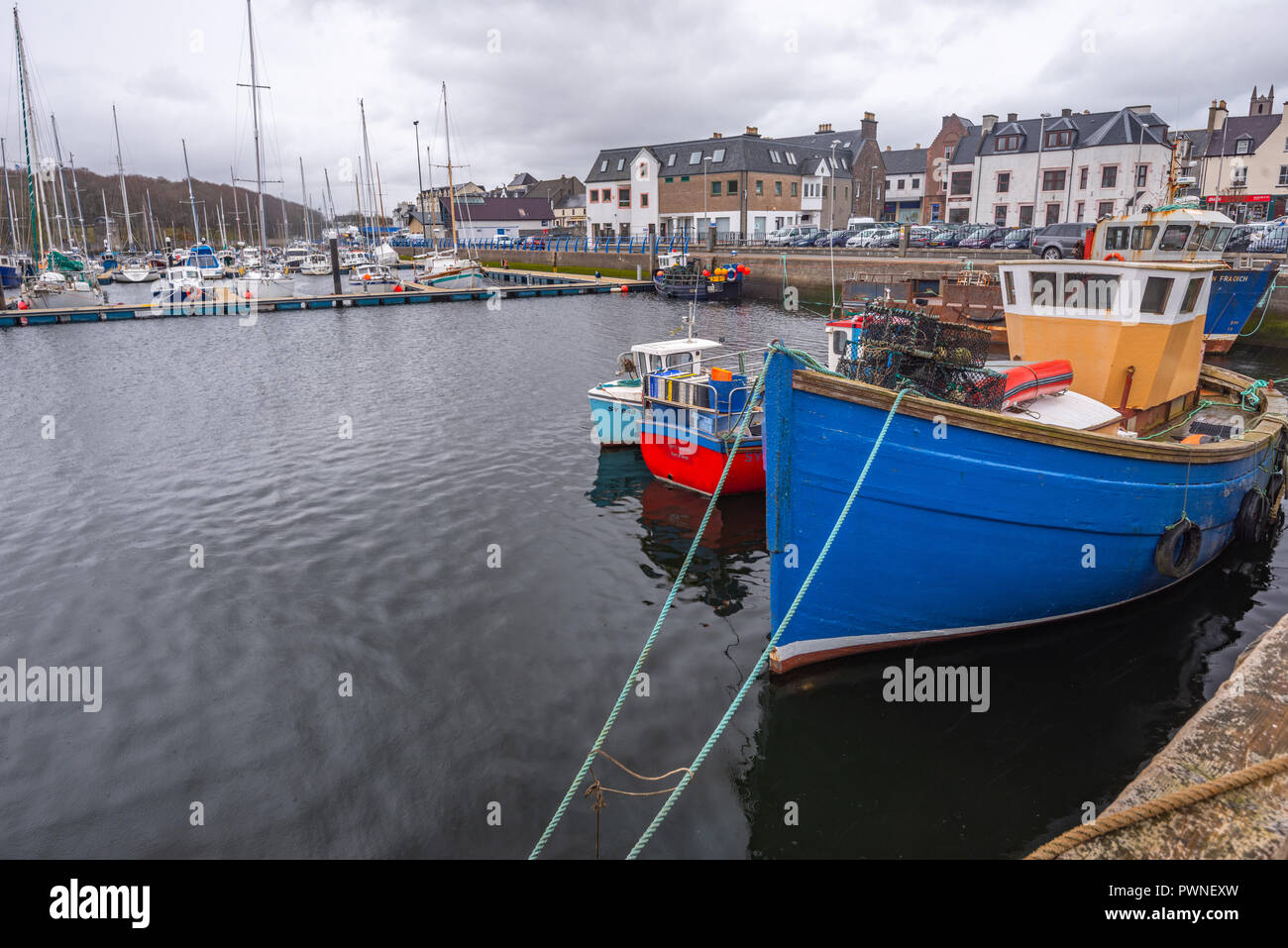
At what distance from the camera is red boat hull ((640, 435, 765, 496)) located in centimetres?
1566

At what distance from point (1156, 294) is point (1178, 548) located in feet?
12.5

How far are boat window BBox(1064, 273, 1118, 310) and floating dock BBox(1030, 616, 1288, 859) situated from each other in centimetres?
775

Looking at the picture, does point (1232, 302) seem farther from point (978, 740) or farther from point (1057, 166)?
point (1057, 166)

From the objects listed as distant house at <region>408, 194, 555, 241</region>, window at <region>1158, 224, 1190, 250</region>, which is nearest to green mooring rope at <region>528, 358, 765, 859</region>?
window at <region>1158, 224, 1190, 250</region>

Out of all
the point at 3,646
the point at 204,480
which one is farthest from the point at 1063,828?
the point at 204,480

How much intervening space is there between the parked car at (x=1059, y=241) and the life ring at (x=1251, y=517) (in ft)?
102

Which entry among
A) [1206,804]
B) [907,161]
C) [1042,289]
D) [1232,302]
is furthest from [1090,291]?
[907,161]

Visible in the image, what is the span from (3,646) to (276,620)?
3591 millimetres

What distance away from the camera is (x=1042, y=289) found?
12.0 m

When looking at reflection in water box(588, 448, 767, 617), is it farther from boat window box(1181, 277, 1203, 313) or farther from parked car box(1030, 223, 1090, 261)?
parked car box(1030, 223, 1090, 261)

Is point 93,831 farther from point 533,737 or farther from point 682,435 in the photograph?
point 682,435

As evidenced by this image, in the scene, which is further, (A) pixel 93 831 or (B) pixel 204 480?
(B) pixel 204 480

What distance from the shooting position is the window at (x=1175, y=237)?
13.9 meters

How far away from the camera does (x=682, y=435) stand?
16031 mm
